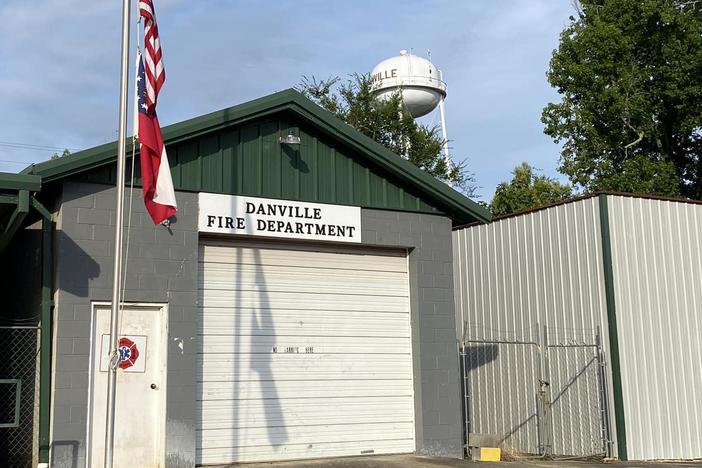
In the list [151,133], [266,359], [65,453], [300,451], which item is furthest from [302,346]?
[151,133]

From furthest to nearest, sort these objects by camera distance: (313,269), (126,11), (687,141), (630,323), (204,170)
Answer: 1. (687,141)
2. (630,323)
3. (313,269)
4. (204,170)
5. (126,11)

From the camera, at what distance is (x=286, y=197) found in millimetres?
12719

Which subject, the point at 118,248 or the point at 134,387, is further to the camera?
the point at 134,387

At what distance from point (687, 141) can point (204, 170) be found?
955 inches

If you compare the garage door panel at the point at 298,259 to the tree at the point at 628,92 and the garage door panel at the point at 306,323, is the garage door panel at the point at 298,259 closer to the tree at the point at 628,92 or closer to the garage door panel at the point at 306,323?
the garage door panel at the point at 306,323

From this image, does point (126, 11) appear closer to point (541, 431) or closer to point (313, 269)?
point (313, 269)

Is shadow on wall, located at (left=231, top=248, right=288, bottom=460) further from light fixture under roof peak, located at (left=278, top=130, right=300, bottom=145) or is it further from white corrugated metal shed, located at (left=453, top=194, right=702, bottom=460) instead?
white corrugated metal shed, located at (left=453, top=194, right=702, bottom=460)

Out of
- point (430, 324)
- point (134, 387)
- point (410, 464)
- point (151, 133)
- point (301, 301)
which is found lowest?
point (410, 464)

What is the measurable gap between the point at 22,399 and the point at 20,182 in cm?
327

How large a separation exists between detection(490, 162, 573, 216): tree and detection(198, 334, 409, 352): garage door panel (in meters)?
20.8

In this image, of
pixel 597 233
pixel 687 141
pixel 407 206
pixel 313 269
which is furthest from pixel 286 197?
pixel 687 141

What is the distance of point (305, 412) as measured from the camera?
501 inches

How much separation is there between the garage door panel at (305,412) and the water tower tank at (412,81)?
76.4 feet

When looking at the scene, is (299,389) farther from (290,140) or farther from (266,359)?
(290,140)
